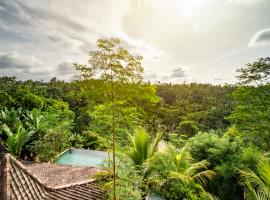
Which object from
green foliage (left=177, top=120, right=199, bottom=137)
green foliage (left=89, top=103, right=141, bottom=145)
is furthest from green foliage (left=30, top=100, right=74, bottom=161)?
green foliage (left=177, top=120, right=199, bottom=137)

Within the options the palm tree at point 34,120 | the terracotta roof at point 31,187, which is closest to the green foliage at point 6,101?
the palm tree at point 34,120

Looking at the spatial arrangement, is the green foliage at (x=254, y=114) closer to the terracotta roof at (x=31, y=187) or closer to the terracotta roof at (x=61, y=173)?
the terracotta roof at (x=61, y=173)

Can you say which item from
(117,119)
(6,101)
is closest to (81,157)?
(6,101)

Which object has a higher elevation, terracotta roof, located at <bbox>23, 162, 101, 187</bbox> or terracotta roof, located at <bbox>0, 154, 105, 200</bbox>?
terracotta roof, located at <bbox>0, 154, 105, 200</bbox>

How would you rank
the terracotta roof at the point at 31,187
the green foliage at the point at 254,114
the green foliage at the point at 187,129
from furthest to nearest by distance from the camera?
the green foliage at the point at 187,129 → the green foliage at the point at 254,114 → the terracotta roof at the point at 31,187

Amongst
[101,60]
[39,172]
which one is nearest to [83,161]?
[39,172]

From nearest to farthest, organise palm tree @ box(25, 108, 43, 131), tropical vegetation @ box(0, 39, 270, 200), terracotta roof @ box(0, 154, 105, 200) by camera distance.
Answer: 1. terracotta roof @ box(0, 154, 105, 200)
2. tropical vegetation @ box(0, 39, 270, 200)
3. palm tree @ box(25, 108, 43, 131)

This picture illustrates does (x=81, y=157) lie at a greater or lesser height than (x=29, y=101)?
lesser

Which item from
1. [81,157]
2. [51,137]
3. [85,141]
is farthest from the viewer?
[85,141]

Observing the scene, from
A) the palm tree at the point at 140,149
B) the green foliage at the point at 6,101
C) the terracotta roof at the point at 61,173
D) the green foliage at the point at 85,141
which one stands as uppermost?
the green foliage at the point at 6,101

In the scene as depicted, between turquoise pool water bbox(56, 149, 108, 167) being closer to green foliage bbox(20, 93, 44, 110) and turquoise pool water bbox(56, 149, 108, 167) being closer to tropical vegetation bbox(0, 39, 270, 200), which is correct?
tropical vegetation bbox(0, 39, 270, 200)

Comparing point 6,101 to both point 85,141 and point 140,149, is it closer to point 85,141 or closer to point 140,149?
point 85,141

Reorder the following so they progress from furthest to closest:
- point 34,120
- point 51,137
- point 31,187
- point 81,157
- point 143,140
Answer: point 81,157 < point 51,137 < point 34,120 < point 143,140 < point 31,187

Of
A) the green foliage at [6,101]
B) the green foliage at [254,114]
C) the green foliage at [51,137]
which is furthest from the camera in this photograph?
the green foliage at [6,101]
